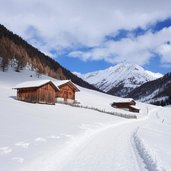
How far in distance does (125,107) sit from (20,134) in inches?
3952

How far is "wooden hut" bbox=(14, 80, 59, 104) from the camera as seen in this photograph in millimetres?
64750

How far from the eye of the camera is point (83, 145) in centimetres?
2270

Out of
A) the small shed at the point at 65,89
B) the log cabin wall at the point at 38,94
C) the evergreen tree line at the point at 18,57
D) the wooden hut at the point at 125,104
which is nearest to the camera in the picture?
the log cabin wall at the point at 38,94

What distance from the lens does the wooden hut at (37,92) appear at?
64.8 meters

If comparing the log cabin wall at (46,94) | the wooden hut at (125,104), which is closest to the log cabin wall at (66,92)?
the log cabin wall at (46,94)

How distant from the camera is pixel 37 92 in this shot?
212ft

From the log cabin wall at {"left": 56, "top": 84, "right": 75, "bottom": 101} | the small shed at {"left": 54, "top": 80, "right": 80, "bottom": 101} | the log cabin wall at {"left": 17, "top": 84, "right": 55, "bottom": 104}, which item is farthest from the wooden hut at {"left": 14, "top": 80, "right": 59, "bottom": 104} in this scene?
the log cabin wall at {"left": 56, "top": 84, "right": 75, "bottom": 101}

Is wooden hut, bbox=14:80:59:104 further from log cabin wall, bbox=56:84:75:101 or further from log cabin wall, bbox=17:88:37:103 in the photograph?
log cabin wall, bbox=56:84:75:101

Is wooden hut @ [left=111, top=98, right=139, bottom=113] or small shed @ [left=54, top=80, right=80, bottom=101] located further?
wooden hut @ [left=111, top=98, right=139, bottom=113]

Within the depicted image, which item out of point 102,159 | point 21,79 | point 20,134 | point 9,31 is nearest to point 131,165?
point 102,159

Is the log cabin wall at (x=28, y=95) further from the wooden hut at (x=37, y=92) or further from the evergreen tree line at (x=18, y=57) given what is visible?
the evergreen tree line at (x=18, y=57)

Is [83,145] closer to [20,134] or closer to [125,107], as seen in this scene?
[20,134]

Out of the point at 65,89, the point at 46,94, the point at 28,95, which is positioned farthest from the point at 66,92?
the point at 28,95

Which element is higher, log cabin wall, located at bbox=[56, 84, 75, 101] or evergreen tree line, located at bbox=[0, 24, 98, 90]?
evergreen tree line, located at bbox=[0, 24, 98, 90]
